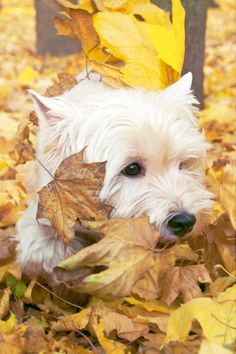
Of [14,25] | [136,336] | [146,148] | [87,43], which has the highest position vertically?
[87,43]

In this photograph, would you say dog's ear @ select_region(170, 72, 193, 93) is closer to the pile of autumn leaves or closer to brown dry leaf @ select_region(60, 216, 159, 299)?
the pile of autumn leaves

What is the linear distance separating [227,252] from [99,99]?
95 centimetres

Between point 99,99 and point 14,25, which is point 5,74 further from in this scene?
point 14,25

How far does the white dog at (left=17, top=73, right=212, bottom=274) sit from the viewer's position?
2.98 metres

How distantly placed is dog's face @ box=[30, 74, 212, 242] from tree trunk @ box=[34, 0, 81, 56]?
6867 mm

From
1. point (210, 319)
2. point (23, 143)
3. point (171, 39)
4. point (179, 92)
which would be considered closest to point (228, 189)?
point (179, 92)

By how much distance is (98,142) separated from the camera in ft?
9.89

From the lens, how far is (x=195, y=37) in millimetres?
5328

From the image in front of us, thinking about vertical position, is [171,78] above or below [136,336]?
above

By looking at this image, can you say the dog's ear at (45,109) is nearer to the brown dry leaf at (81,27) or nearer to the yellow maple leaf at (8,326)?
the brown dry leaf at (81,27)

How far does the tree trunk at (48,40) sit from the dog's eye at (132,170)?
23.2 feet

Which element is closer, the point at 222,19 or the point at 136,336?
the point at 136,336

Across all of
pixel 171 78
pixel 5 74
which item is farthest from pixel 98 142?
Answer: pixel 5 74

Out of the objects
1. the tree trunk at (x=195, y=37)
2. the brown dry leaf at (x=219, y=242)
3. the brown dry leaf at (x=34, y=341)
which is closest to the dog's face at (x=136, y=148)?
the brown dry leaf at (x=219, y=242)
